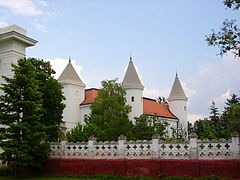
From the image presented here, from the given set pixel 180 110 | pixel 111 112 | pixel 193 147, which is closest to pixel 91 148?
pixel 193 147

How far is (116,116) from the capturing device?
107 feet

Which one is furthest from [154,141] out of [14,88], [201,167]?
[14,88]

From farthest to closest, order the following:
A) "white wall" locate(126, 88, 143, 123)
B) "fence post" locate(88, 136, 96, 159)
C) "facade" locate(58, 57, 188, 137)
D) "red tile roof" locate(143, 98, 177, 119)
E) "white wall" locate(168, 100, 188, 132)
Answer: "white wall" locate(168, 100, 188, 132)
"red tile roof" locate(143, 98, 177, 119)
"facade" locate(58, 57, 188, 137)
"white wall" locate(126, 88, 143, 123)
"fence post" locate(88, 136, 96, 159)

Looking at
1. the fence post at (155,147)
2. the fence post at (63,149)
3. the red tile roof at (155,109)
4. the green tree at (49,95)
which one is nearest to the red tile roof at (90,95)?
the red tile roof at (155,109)

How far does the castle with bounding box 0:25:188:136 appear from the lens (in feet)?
77.8

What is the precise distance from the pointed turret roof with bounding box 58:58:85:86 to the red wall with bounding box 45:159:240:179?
29731mm

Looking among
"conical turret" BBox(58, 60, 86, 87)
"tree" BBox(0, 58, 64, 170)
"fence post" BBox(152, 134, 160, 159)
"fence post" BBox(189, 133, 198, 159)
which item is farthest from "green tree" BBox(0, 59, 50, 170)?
"conical turret" BBox(58, 60, 86, 87)

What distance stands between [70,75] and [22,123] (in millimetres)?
31496

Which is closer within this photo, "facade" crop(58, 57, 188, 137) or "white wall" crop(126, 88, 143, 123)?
"white wall" crop(126, 88, 143, 123)

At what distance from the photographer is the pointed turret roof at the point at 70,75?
1847 inches

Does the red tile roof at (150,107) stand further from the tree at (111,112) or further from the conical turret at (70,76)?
the tree at (111,112)

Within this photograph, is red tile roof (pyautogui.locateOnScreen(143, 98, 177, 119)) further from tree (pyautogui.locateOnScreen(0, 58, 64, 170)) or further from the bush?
tree (pyautogui.locateOnScreen(0, 58, 64, 170))

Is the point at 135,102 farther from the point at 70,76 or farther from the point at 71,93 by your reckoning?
the point at 70,76

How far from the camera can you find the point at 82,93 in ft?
160
